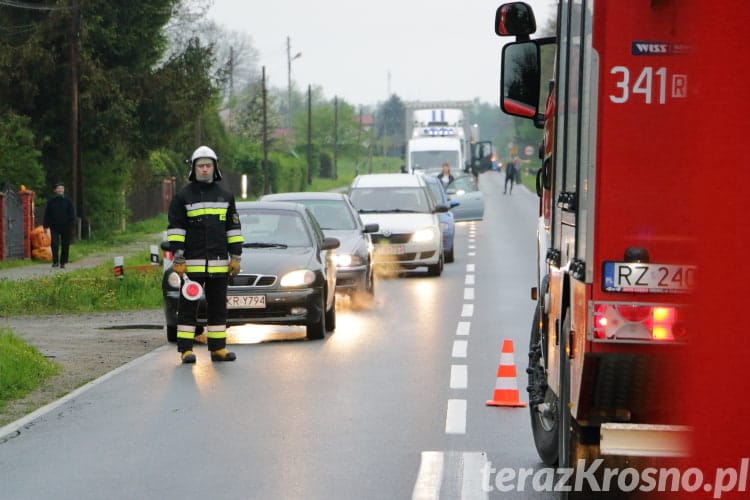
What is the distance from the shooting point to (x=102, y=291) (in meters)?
22.0

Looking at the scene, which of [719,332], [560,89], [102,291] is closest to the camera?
[719,332]

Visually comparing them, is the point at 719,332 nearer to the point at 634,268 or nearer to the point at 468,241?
the point at 634,268

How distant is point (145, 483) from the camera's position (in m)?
8.56

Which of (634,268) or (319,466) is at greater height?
(634,268)

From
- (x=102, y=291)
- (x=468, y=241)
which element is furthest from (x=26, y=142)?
(x=102, y=291)

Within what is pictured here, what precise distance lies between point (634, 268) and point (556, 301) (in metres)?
1.67

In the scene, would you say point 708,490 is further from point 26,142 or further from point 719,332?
point 26,142

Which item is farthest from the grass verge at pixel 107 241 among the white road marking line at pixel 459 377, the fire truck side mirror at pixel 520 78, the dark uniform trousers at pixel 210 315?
the fire truck side mirror at pixel 520 78

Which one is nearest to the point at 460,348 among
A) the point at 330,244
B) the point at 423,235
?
the point at 330,244

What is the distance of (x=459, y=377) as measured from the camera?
42.7 feet

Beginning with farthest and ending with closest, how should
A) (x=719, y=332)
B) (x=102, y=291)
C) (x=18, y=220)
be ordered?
(x=18, y=220), (x=102, y=291), (x=719, y=332)

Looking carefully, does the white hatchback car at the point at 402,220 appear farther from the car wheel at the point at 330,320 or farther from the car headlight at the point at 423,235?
the car wheel at the point at 330,320

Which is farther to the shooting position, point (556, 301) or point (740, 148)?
point (556, 301)

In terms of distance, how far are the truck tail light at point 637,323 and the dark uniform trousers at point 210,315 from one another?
27.4 ft
